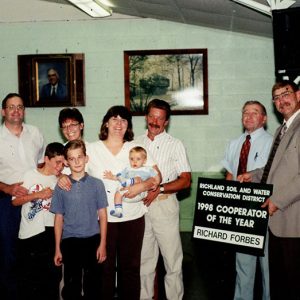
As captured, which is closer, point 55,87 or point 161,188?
point 161,188

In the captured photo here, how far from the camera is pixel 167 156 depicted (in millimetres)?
3611

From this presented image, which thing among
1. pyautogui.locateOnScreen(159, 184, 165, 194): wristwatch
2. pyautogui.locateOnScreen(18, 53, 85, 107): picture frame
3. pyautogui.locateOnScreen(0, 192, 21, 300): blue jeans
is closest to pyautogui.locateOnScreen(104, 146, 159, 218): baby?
pyautogui.locateOnScreen(159, 184, 165, 194): wristwatch

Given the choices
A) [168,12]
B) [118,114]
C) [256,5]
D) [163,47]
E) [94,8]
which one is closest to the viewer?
[118,114]

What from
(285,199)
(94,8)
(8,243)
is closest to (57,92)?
(94,8)

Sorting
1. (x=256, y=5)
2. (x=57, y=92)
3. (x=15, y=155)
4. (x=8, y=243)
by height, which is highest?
(x=256, y=5)

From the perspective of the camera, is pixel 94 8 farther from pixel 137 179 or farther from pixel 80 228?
pixel 80 228

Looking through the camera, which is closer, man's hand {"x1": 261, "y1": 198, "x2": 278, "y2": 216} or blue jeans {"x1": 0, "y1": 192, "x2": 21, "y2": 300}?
man's hand {"x1": 261, "y1": 198, "x2": 278, "y2": 216}

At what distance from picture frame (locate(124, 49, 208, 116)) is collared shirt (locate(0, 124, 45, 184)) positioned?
267 centimetres

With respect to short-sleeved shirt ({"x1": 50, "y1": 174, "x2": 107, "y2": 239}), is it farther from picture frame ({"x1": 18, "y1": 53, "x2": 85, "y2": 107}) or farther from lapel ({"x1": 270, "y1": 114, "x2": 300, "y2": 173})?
picture frame ({"x1": 18, "y1": 53, "x2": 85, "y2": 107})

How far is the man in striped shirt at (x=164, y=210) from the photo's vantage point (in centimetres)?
354

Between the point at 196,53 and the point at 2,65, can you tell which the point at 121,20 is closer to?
the point at 196,53

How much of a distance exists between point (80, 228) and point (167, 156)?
995 millimetres

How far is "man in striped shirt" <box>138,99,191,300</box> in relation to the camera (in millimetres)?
3539

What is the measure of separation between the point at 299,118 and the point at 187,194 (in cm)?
351
